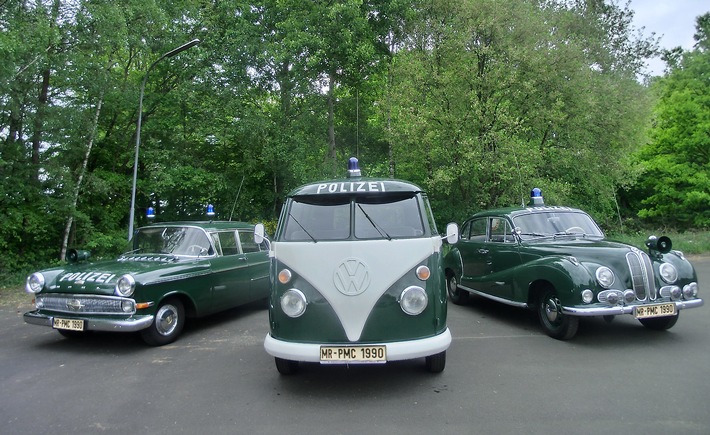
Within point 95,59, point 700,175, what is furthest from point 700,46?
point 95,59

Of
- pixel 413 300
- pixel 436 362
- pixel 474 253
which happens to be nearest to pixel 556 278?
pixel 436 362

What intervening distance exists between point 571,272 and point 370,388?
3125mm

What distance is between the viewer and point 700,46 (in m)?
30.8

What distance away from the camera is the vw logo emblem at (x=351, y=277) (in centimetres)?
431

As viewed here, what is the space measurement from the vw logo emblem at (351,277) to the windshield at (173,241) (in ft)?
12.4

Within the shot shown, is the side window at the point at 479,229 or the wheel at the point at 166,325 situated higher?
the side window at the point at 479,229

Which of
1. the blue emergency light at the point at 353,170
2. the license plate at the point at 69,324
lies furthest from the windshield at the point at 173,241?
the blue emergency light at the point at 353,170

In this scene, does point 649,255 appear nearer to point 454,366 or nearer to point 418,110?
point 454,366

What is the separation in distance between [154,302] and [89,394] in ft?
5.36

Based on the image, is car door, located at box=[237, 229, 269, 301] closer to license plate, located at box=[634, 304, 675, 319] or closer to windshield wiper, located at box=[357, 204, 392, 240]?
windshield wiper, located at box=[357, 204, 392, 240]

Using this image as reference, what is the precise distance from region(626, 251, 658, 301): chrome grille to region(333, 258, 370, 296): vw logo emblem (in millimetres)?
3755

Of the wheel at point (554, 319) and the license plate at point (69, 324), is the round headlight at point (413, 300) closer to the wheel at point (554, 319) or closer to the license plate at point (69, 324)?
the wheel at point (554, 319)

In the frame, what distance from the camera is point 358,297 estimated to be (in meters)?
4.30

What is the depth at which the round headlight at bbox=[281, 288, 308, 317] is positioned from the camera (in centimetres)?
434
